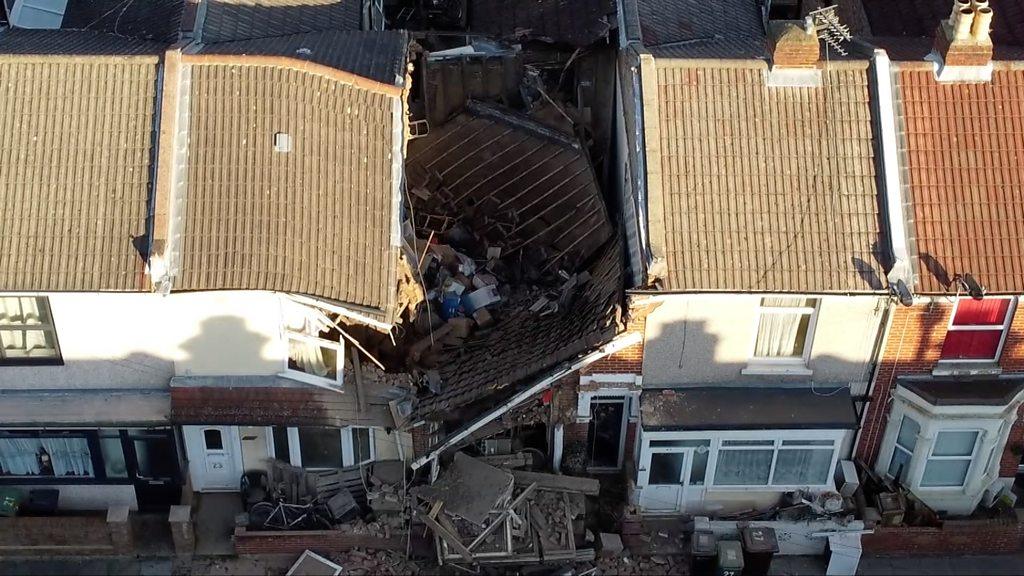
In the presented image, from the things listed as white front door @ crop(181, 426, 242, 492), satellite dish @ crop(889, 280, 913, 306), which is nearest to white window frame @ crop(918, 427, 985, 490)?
satellite dish @ crop(889, 280, 913, 306)

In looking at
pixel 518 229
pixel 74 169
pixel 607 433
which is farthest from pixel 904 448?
pixel 74 169

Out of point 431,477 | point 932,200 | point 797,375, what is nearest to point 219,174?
point 431,477

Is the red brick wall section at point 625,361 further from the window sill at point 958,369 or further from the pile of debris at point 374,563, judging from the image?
the window sill at point 958,369

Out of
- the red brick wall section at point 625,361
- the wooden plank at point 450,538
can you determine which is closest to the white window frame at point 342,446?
the wooden plank at point 450,538

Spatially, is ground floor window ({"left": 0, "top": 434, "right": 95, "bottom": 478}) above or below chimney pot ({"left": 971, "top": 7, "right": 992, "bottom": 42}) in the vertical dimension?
below

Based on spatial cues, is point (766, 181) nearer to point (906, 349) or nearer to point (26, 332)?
point (906, 349)

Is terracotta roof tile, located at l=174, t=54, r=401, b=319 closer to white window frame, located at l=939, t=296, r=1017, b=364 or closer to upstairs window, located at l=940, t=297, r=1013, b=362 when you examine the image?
white window frame, located at l=939, t=296, r=1017, b=364

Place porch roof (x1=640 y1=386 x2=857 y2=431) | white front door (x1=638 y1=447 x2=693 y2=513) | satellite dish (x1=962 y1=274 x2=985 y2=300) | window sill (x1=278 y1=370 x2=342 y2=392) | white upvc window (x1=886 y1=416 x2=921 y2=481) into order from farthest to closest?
white upvc window (x1=886 y1=416 x2=921 y2=481) → white front door (x1=638 y1=447 x2=693 y2=513) → porch roof (x1=640 y1=386 x2=857 y2=431) → window sill (x1=278 y1=370 x2=342 y2=392) → satellite dish (x1=962 y1=274 x2=985 y2=300)
